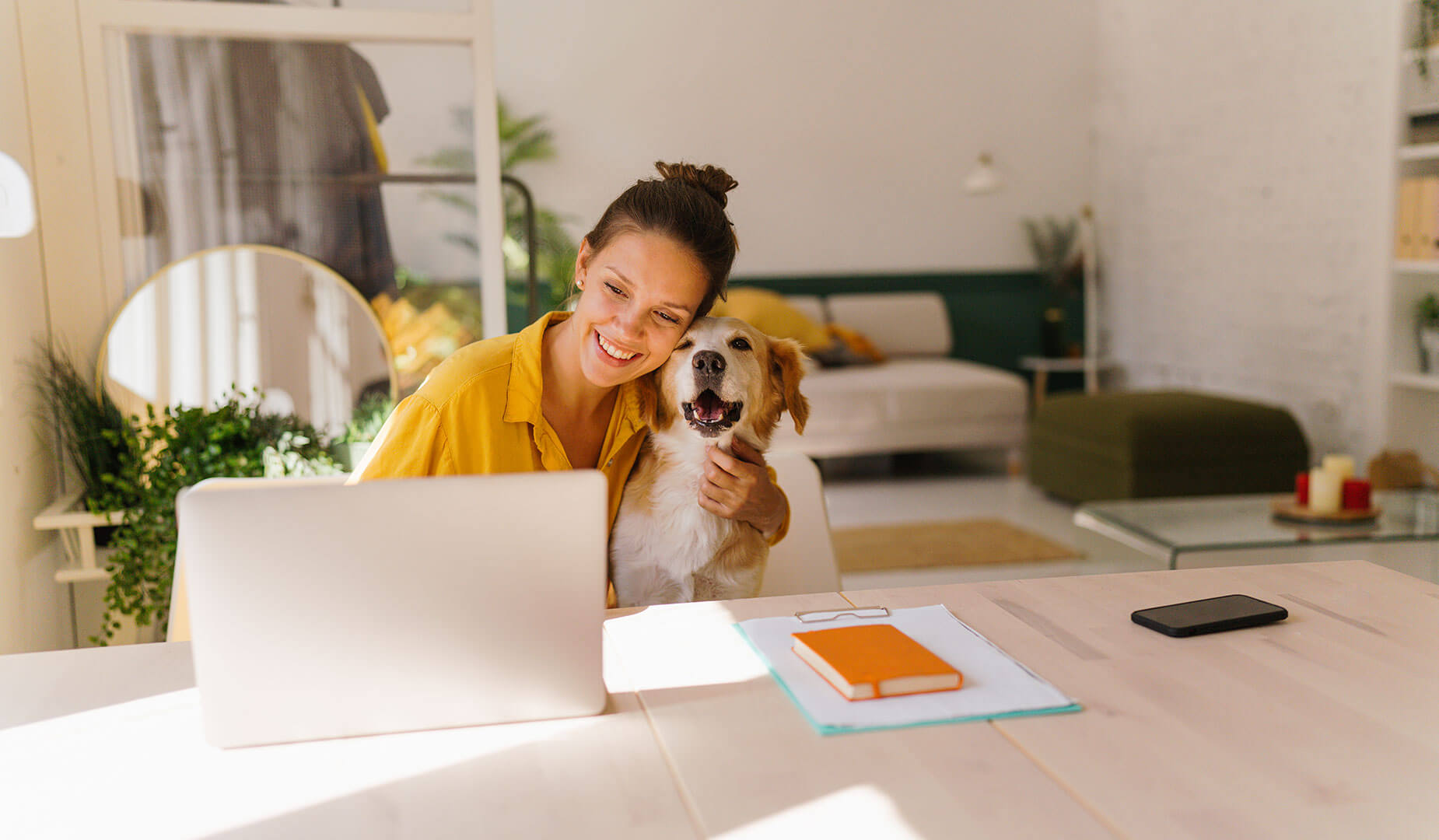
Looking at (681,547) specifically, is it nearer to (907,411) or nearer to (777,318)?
(907,411)

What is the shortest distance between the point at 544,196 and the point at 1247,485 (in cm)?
400

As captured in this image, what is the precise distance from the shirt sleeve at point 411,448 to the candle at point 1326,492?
2.73 m

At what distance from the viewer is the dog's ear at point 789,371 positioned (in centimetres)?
163

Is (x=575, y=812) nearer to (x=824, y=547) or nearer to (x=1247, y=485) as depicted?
(x=824, y=547)

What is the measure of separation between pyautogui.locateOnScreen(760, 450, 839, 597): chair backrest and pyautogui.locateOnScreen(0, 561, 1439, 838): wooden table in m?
0.63

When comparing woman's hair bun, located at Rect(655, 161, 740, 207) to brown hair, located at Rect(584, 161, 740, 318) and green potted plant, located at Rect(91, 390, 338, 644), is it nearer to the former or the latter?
brown hair, located at Rect(584, 161, 740, 318)

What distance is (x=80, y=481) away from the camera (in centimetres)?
214

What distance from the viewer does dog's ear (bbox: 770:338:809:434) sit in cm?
163

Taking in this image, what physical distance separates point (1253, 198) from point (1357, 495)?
2660mm

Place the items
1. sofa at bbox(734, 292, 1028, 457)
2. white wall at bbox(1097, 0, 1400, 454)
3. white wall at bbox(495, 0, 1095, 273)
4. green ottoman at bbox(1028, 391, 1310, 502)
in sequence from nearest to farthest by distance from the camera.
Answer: green ottoman at bbox(1028, 391, 1310, 502) → white wall at bbox(1097, 0, 1400, 454) → sofa at bbox(734, 292, 1028, 457) → white wall at bbox(495, 0, 1095, 273)

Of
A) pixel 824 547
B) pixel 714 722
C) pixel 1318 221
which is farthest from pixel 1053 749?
pixel 1318 221

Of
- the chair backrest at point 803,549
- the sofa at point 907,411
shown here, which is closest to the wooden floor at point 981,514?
the sofa at point 907,411

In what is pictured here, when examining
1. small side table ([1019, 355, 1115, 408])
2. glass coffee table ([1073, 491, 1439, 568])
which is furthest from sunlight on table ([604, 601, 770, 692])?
small side table ([1019, 355, 1115, 408])

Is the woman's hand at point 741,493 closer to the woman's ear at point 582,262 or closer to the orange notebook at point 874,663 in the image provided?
the woman's ear at point 582,262
